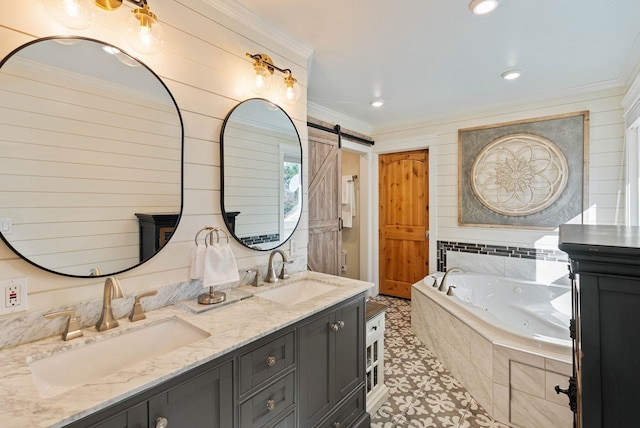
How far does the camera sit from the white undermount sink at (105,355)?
1.01 m

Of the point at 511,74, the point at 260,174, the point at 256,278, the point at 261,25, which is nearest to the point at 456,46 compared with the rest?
the point at 511,74

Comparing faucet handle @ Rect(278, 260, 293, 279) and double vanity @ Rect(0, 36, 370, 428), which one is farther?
faucet handle @ Rect(278, 260, 293, 279)

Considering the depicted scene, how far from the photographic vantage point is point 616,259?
59cm

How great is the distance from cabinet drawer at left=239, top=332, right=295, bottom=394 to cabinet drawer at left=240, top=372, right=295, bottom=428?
0.05 m

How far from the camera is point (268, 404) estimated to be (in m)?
1.24

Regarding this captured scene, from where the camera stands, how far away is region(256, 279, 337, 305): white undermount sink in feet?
6.21

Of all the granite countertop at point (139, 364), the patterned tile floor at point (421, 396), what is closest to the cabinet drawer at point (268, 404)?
the granite countertop at point (139, 364)

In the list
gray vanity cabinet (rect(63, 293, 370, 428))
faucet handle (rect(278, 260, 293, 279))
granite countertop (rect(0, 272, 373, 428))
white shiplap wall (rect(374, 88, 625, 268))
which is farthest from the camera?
white shiplap wall (rect(374, 88, 625, 268))

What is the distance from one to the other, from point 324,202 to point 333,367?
2.27 meters

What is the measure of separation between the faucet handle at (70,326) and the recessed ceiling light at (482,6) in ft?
8.06

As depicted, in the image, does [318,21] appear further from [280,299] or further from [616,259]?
[616,259]

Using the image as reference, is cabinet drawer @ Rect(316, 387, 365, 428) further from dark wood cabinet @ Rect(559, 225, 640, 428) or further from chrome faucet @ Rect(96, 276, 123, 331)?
dark wood cabinet @ Rect(559, 225, 640, 428)

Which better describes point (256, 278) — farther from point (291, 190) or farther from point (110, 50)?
point (110, 50)

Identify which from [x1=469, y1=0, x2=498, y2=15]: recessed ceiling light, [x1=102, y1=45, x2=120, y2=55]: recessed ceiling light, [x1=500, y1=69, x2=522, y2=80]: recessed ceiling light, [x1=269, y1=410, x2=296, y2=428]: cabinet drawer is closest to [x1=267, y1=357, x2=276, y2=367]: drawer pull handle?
[x1=269, y1=410, x2=296, y2=428]: cabinet drawer
